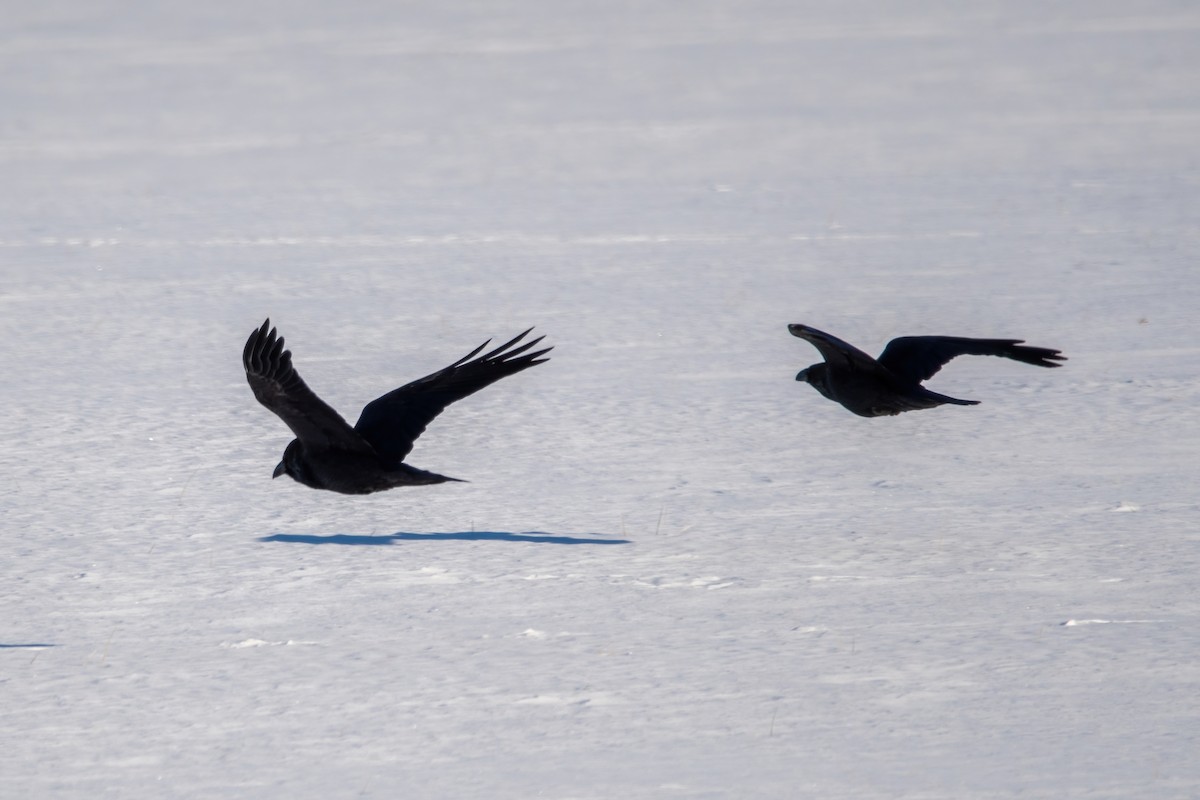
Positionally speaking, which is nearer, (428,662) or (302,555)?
(428,662)

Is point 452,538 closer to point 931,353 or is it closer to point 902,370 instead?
point 902,370

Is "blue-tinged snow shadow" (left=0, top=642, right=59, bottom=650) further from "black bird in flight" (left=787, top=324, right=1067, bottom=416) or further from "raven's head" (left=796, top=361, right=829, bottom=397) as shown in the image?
"raven's head" (left=796, top=361, right=829, bottom=397)

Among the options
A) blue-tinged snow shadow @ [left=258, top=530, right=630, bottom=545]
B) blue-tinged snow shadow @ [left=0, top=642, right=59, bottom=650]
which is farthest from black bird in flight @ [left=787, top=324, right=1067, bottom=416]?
blue-tinged snow shadow @ [left=0, top=642, right=59, bottom=650]

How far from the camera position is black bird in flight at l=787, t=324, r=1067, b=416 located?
529 cm

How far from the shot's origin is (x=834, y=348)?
4.86m

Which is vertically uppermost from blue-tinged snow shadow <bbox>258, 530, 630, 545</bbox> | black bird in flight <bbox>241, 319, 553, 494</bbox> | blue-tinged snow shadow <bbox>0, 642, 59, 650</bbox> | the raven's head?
the raven's head

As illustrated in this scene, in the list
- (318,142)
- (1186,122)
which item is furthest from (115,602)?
(1186,122)

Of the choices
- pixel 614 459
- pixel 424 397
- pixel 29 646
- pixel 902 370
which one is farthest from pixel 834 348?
pixel 29 646

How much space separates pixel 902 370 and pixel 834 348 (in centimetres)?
66

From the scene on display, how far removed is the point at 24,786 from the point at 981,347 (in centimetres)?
301

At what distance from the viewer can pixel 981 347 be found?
207 inches

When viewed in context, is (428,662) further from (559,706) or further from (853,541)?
(853,541)

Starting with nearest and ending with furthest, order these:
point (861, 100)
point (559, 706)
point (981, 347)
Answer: point (559, 706) < point (981, 347) < point (861, 100)

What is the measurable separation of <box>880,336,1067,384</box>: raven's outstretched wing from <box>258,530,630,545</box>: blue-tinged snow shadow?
103 centimetres
